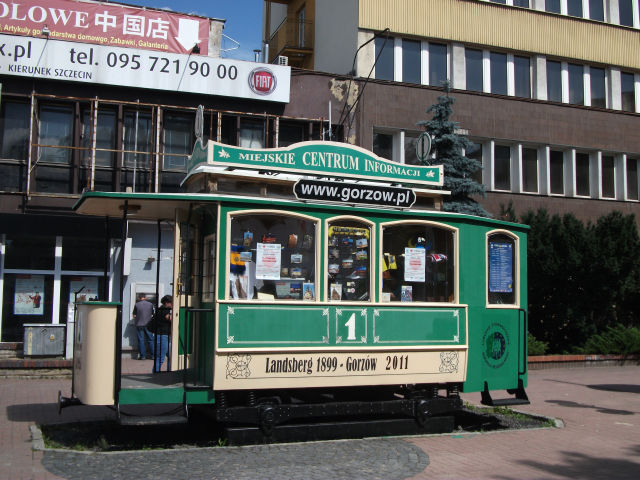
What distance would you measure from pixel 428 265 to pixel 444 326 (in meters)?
0.85

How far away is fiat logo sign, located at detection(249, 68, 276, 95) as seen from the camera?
20.1 metres

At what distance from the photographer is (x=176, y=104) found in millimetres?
19656

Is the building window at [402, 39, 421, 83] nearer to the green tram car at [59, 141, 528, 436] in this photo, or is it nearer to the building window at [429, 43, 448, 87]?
the building window at [429, 43, 448, 87]

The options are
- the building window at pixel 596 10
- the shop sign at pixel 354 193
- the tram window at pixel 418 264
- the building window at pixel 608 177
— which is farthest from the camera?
the building window at pixel 596 10

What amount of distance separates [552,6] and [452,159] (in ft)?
31.3

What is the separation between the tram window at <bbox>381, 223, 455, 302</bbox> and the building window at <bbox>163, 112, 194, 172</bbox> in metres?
11.3

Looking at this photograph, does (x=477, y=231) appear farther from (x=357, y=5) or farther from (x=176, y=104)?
(x=357, y=5)

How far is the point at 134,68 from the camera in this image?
62.3 ft

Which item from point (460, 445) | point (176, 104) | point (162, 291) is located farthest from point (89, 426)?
point (176, 104)

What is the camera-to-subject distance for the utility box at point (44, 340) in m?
16.0

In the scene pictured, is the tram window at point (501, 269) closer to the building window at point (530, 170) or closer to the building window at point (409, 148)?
the building window at point (409, 148)

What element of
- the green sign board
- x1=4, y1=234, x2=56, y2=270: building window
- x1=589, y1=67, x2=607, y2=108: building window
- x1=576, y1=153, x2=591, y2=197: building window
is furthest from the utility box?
x1=589, y1=67, x2=607, y2=108: building window

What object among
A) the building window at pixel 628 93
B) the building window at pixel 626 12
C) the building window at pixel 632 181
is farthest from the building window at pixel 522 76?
the building window at pixel 632 181

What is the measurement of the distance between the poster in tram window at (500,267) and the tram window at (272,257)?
286cm
